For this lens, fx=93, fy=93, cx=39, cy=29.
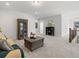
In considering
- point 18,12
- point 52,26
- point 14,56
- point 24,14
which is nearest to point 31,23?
point 24,14

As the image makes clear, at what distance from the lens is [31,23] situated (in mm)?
9469

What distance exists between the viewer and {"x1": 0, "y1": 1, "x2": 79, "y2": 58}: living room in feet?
13.6

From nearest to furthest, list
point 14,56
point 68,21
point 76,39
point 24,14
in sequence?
point 14,56 < point 76,39 < point 24,14 < point 68,21

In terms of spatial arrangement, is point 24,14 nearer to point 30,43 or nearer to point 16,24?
point 16,24

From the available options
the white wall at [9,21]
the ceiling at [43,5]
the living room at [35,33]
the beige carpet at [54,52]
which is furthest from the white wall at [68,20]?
the beige carpet at [54,52]

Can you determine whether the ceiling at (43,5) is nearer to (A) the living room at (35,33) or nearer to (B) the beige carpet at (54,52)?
(A) the living room at (35,33)

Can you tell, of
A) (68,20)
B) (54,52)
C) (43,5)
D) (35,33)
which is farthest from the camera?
(68,20)

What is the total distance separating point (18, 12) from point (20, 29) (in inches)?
57.0

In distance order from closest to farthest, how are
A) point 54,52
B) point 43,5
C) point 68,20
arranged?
point 54,52 < point 43,5 < point 68,20

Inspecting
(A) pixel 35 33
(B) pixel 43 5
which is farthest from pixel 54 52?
(B) pixel 43 5

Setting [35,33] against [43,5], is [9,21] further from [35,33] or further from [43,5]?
[43,5]

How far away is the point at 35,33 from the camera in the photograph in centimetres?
652

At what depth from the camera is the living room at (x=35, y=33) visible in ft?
13.6

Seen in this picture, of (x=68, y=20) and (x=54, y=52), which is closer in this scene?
(x=54, y=52)
